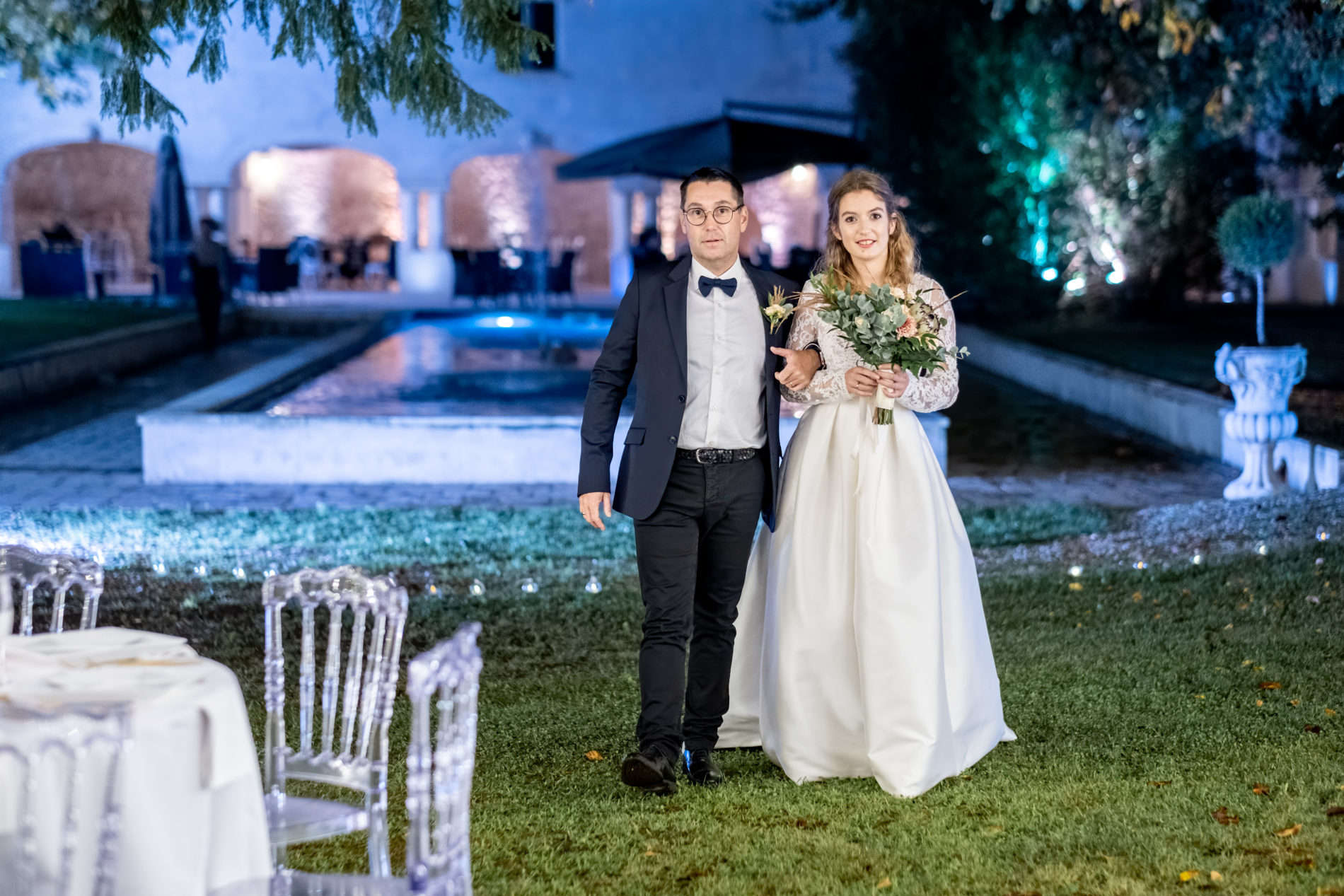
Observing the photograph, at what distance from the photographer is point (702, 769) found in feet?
13.4

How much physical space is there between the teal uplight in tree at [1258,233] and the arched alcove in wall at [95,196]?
20236 millimetres

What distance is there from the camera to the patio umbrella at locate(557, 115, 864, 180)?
13.5m

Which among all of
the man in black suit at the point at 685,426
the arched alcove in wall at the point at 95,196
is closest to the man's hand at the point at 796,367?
the man in black suit at the point at 685,426

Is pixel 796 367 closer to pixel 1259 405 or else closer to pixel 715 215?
pixel 715 215

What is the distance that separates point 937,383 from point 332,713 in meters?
1.95

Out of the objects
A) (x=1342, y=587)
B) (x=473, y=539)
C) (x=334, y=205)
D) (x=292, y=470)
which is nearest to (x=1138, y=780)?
(x=1342, y=587)

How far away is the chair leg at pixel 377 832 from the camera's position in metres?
2.81

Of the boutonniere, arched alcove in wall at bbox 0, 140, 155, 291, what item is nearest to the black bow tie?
the boutonniere

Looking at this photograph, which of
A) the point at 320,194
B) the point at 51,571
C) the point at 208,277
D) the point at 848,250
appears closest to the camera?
the point at 51,571

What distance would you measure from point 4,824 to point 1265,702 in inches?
159

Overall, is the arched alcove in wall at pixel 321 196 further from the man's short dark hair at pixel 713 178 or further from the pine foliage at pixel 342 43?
the man's short dark hair at pixel 713 178

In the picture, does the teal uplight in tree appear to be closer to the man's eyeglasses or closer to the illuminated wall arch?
the man's eyeglasses

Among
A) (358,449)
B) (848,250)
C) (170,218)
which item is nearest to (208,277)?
(170,218)

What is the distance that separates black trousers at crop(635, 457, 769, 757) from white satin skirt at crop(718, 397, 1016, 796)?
15 centimetres
